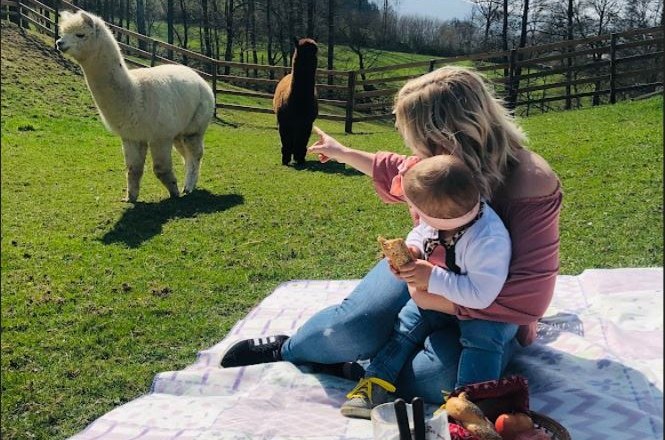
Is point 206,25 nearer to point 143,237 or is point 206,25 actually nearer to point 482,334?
point 143,237

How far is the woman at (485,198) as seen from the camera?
1.87 metres

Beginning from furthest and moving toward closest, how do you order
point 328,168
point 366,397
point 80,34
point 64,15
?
point 328,168 < point 80,34 < point 64,15 < point 366,397

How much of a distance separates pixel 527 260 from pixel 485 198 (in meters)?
0.21

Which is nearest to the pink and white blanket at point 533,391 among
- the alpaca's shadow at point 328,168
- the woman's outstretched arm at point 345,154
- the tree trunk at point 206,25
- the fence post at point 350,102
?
the woman's outstretched arm at point 345,154

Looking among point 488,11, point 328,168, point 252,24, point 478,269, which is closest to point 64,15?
point 252,24

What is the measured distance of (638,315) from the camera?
2.44m

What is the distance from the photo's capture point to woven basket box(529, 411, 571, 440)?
1.67 m

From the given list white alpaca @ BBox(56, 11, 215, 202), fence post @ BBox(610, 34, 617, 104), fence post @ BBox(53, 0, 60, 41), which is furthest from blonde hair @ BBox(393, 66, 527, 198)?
fence post @ BBox(610, 34, 617, 104)

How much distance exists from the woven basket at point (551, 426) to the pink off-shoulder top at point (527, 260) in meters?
0.26

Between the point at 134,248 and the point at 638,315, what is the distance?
261cm

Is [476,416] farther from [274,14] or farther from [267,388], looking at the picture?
[274,14]

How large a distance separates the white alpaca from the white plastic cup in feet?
9.33

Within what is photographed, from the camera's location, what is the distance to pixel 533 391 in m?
2.05

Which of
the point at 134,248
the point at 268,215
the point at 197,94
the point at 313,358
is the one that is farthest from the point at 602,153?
the point at 313,358
